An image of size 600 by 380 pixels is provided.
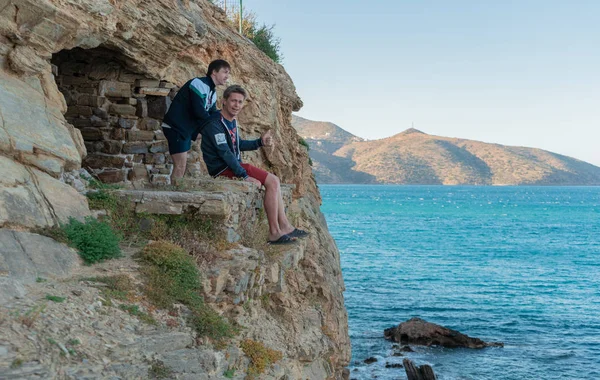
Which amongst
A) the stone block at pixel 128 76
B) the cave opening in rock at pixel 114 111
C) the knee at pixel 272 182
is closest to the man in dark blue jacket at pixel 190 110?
the cave opening in rock at pixel 114 111

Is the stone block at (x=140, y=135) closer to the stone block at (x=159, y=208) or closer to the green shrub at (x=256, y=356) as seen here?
the stone block at (x=159, y=208)

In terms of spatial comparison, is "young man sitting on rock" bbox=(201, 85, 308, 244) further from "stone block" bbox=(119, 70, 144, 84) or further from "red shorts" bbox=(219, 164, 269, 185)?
"stone block" bbox=(119, 70, 144, 84)

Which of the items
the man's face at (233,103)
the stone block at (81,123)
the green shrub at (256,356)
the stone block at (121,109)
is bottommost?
the green shrub at (256,356)

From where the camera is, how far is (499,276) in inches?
1506

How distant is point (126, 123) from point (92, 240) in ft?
15.8

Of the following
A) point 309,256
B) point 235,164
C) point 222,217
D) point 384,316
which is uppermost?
point 235,164

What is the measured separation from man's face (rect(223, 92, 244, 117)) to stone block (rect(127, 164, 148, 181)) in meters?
2.97

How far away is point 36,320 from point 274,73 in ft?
42.0

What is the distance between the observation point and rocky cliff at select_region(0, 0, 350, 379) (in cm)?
622

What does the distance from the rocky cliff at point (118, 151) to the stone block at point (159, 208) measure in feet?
0.07

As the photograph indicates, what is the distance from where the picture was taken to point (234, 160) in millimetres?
9117

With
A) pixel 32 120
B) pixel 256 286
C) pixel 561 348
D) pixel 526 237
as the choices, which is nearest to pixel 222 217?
pixel 256 286

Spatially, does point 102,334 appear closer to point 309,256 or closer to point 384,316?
point 309,256

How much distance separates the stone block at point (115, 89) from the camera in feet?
35.3
